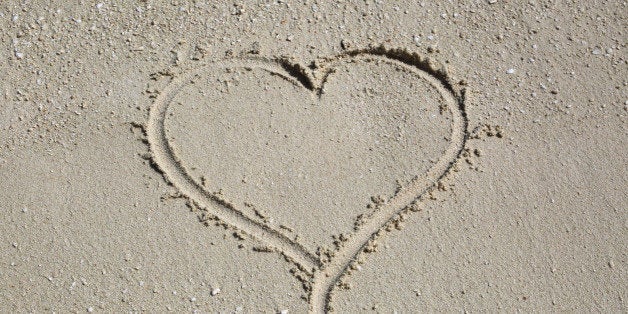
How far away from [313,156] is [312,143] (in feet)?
0.19

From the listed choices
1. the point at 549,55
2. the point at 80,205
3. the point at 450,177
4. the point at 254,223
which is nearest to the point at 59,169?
the point at 80,205

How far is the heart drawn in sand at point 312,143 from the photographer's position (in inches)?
123

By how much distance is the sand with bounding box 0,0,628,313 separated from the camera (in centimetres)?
304

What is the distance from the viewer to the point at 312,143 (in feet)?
10.7

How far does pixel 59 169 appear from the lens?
323cm

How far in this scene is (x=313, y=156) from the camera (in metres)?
3.24

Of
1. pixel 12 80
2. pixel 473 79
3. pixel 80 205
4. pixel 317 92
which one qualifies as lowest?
pixel 80 205

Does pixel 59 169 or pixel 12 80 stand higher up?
pixel 12 80

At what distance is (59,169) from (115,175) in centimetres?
25

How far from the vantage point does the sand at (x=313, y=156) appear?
3.04m

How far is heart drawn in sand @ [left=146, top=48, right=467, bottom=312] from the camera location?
312 centimetres

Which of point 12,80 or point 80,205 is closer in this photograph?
point 80,205

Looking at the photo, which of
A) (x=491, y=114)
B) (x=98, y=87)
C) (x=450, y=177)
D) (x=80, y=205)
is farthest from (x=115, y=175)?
(x=491, y=114)

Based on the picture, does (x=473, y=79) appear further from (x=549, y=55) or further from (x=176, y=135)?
(x=176, y=135)
